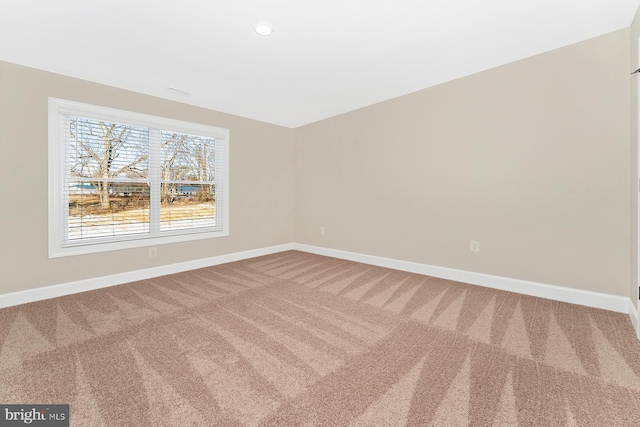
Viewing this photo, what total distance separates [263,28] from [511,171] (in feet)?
9.66

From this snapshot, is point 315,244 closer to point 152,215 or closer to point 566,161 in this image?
point 152,215

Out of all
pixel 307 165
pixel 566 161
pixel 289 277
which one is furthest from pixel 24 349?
pixel 566 161

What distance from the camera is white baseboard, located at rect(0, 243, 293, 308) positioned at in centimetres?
274

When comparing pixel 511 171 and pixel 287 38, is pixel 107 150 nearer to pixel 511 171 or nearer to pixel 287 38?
pixel 287 38

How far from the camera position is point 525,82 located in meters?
2.91

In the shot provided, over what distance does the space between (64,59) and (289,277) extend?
11.0 feet

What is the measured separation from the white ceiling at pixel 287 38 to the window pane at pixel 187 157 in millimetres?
701

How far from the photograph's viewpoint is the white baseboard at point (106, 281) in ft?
8.99

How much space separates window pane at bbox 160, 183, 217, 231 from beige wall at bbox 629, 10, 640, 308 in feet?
16.1

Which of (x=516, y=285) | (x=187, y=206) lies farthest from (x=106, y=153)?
(x=516, y=285)

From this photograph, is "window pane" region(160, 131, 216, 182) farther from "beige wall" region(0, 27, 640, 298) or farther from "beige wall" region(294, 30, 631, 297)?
"beige wall" region(294, 30, 631, 297)

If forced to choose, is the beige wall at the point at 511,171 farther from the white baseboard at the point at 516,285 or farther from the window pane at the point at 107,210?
the window pane at the point at 107,210

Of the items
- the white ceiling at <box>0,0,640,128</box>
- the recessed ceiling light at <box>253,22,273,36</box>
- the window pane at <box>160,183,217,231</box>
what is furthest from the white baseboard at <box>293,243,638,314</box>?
the recessed ceiling light at <box>253,22,273,36</box>

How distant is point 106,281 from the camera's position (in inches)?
129
